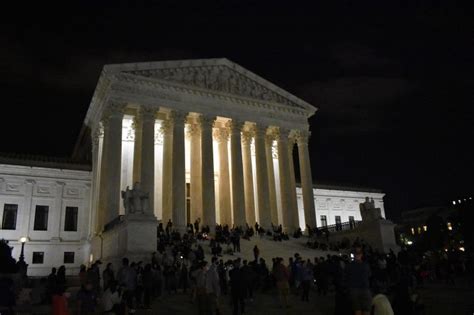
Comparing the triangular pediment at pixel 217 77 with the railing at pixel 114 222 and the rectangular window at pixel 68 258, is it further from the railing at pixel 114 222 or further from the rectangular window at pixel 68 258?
the rectangular window at pixel 68 258

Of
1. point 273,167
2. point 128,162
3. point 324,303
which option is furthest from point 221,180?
point 324,303

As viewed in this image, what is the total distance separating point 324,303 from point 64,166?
98.3 ft

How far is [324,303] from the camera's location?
50.3 ft

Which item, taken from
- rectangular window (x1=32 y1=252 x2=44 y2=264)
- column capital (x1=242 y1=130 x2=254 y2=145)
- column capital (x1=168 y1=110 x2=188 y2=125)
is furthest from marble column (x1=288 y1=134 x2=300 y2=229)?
rectangular window (x1=32 y1=252 x2=44 y2=264)

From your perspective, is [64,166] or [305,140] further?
[305,140]

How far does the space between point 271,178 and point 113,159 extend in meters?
14.8

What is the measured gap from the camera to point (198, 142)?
3716 centimetres

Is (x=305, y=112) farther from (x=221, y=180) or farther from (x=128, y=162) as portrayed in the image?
(x=128, y=162)

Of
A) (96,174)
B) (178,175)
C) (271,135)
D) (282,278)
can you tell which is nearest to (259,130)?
(271,135)

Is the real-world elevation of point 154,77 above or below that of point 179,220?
above

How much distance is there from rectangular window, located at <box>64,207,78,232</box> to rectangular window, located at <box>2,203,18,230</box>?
4.06 metres

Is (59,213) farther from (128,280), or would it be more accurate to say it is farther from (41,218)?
(128,280)

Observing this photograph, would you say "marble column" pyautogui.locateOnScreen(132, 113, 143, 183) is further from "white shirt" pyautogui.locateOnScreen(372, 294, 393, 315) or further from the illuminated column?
"white shirt" pyautogui.locateOnScreen(372, 294, 393, 315)

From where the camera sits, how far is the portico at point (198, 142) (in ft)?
107
